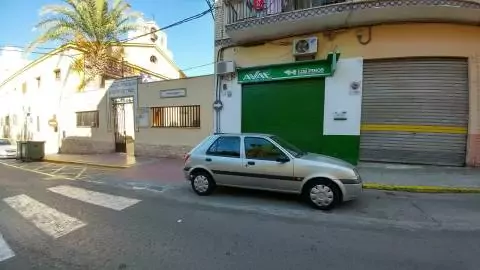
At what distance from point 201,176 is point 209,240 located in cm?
294

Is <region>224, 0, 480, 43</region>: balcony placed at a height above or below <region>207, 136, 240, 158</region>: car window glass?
above

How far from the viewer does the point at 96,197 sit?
23.5 ft

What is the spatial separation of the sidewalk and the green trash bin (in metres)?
6.61

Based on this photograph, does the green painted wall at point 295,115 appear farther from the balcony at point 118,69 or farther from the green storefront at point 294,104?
the balcony at point 118,69

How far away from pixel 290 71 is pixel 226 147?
17.5 feet

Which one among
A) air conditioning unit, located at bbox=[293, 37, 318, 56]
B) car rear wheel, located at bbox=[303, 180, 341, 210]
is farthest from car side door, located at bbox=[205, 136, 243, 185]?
air conditioning unit, located at bbox=[293, 37, 318, 56]

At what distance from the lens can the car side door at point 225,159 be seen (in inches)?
269

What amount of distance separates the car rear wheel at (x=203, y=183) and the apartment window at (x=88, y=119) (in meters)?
12.9

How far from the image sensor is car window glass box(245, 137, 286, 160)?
6.50 meters

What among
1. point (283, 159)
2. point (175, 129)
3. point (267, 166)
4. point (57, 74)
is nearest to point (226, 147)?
point (267, 166)

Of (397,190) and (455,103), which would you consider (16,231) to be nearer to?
(397,190)

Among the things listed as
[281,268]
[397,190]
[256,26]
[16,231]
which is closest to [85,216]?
[16,231]

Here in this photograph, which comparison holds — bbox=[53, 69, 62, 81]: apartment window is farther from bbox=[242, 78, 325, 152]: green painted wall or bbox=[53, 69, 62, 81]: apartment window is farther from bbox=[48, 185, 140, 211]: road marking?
bbox=[48, 185, 140, 211]: road marking

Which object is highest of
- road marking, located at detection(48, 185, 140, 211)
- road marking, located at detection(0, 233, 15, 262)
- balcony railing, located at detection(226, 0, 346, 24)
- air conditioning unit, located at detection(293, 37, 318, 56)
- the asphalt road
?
balcony railing, located at detection(226, 0, 346, 24)
